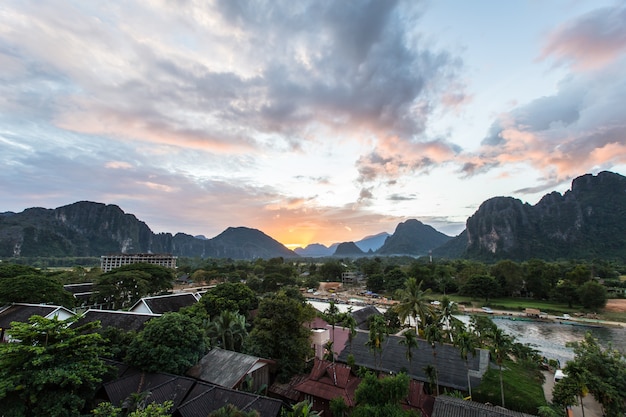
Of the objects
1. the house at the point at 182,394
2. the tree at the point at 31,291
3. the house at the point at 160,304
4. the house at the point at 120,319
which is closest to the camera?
the house at the point at 182,394

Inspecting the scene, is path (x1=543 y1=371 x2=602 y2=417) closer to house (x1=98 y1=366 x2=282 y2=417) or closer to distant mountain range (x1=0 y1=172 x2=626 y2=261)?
house (x1=98 y1=366 x2=282 y2=417)

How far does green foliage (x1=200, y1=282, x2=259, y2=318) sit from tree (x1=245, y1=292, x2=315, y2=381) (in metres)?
8.92

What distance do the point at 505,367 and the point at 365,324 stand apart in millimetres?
15660

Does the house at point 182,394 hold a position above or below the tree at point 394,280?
above

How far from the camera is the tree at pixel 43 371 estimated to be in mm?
12258

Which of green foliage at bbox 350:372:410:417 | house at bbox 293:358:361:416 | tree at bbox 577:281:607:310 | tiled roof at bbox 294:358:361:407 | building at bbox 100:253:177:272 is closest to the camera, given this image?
green foliage at bbox 350:372:410:417

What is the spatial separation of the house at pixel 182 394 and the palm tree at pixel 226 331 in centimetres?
698

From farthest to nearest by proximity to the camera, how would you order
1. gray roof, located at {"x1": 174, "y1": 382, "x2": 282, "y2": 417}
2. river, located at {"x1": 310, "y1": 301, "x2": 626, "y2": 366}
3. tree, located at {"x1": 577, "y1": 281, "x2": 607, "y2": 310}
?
tree, located at {"x1": 577, "y1": 281, "x2": 607, "y2": 310}
river, located at {"x1": 310, "y1": 301, "x2": 626, "y2": 366}
gray roof, located at {"x1": 174, "y1": 382, "x2": 282, "y2": 417}

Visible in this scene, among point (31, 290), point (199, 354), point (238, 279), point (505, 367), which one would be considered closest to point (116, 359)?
point (199, 354)

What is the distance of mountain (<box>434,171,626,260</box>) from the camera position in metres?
136

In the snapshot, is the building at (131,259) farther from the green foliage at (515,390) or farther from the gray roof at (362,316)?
the green foliage at (515,390)

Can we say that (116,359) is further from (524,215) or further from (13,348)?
(524,215)

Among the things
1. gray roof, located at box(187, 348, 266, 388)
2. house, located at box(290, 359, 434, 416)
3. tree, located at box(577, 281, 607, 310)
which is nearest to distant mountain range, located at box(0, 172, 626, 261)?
tree, located at box(577, 281, 607, 310)

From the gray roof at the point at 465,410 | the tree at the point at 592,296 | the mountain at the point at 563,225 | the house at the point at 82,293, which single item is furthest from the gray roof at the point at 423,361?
the mountain at the point at 563,225
